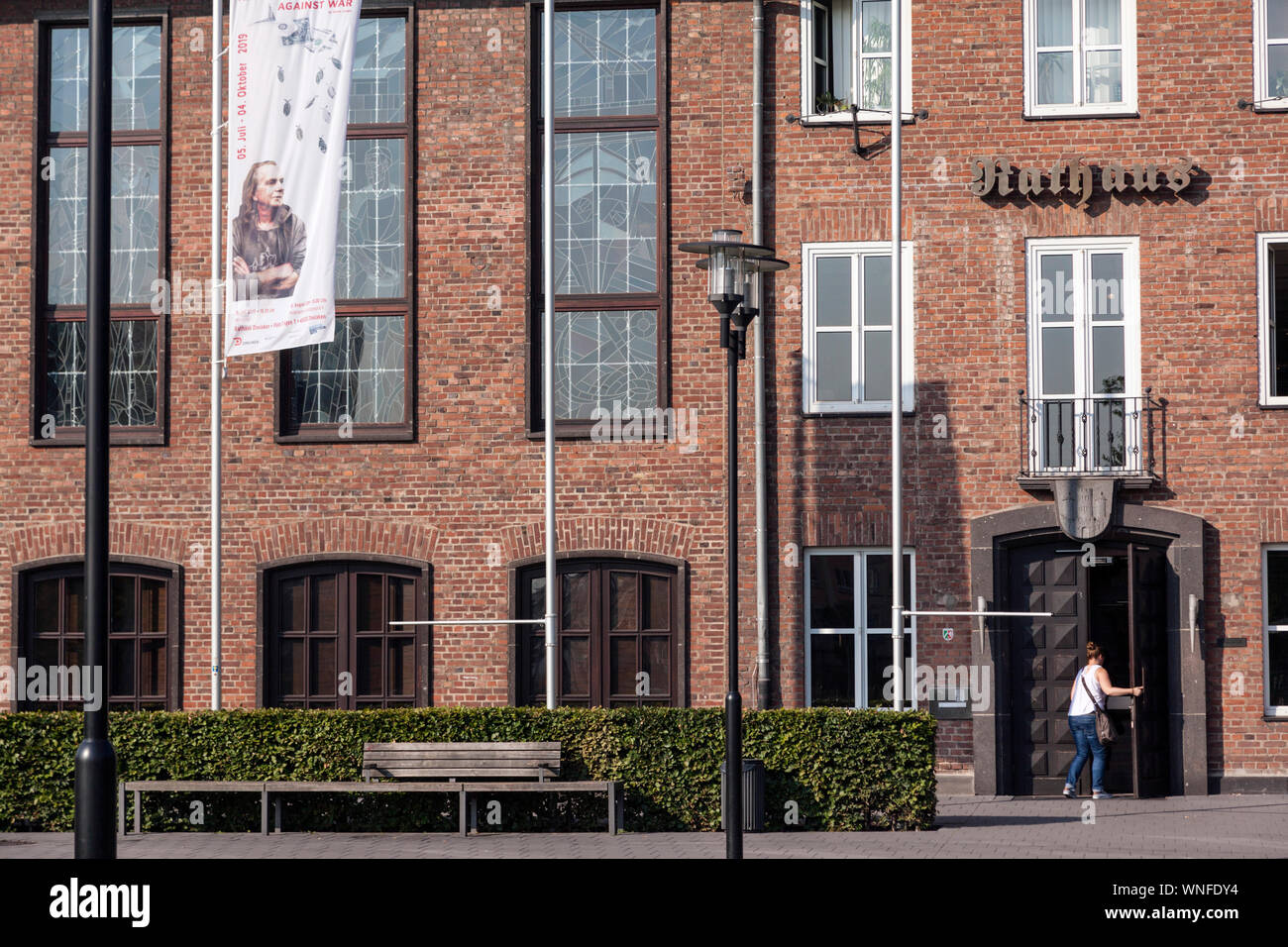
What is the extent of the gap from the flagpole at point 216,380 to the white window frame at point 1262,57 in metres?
11.3

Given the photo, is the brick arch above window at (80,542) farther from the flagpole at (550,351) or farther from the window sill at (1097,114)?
the window sill at (1097,114)

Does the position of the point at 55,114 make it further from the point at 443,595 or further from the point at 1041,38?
the point at 1041,38

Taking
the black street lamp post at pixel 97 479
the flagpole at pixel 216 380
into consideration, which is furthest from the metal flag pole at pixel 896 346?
the black street lamp post at pixel 97 479

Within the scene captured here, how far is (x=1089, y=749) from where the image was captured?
17.0 meters

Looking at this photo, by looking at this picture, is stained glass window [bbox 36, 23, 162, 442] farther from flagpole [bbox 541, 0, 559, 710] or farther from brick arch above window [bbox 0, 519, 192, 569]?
flagpole [bbox 541, 0, 559, 710]

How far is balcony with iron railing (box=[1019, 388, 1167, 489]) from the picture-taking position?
17641 mm

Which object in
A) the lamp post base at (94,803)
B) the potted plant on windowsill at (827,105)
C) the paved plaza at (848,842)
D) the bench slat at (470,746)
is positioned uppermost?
the potted plant on windowsill at (827,105)

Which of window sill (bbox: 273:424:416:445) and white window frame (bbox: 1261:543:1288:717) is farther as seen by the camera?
window sill (bbox: 273:424:416:445)

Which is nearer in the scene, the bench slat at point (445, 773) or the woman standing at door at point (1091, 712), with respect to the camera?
the bench slat at point (445, 773)

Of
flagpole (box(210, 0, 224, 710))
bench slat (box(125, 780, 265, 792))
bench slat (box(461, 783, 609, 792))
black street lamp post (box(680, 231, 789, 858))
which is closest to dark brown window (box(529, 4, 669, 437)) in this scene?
flagpole (box(210, 0, 224, 710))

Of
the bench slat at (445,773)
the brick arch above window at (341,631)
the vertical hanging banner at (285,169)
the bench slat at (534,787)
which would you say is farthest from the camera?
the brick arch above window at (341,631)

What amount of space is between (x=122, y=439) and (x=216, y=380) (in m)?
1.82

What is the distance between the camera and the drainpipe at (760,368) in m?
17.8

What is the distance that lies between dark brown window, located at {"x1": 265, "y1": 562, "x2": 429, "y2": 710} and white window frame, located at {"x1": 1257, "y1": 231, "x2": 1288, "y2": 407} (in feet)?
31.1
